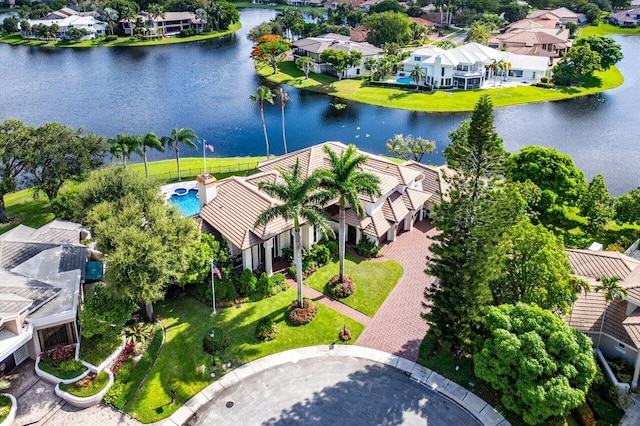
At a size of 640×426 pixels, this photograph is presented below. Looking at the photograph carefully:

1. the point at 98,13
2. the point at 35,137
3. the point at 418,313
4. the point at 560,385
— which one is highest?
the point at 98,13

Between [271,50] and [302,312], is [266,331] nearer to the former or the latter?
[302,312]

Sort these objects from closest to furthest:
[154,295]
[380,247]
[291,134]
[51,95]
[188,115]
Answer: [154,295]
[380,247]
[291,134]
[188,115]
[51,95]

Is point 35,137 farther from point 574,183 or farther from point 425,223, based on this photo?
point 574,183

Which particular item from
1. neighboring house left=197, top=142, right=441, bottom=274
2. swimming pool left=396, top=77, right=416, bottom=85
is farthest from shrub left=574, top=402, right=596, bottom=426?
swimming pool left=396, top=77, right=416, bottom=85

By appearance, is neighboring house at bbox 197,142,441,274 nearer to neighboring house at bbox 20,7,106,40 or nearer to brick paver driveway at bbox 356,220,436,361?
brick paver driveway at bbox 356,220,436,361

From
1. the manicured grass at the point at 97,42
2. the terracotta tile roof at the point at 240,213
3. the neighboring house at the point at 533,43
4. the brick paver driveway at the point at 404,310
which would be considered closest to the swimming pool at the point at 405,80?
the neighboring house at the point at 533,43

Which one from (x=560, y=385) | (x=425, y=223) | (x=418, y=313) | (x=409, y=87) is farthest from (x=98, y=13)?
(x=560, y=385)

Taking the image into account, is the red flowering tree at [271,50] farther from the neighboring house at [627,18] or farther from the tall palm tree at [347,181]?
the neighboring house at [627,18]

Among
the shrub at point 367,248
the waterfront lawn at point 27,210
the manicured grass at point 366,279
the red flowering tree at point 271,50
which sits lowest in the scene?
the manicured grass at point 366,279
